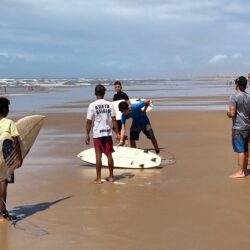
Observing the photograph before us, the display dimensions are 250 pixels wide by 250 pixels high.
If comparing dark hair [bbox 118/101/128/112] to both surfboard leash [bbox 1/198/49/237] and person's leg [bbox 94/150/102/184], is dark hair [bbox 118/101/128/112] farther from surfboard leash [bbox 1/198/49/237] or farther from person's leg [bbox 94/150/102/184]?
surfboard leash [bbox 1/198/49/237]

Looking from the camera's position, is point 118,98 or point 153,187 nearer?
point 153,187

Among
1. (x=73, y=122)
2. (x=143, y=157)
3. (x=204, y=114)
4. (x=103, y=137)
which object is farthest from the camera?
(x=204, y=114)

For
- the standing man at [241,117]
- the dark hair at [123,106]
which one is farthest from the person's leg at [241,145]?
the dark hair at [123,106]

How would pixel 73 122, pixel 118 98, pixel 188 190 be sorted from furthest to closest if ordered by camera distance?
1. pixel 73 122
2. pixel 118 98
3. pixel 188 190

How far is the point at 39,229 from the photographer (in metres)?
5.47

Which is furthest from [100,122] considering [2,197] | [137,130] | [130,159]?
[137,130]

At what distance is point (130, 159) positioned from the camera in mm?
9141

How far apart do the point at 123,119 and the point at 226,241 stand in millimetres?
5068

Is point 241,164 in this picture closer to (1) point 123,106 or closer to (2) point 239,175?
(2) point 239,175

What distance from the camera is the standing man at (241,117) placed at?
788 centimetres

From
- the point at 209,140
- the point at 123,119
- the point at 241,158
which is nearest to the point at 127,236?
the point at 241,158

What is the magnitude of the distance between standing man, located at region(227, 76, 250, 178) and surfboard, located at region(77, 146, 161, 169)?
1586 mm

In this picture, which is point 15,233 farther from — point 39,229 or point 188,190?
point 188,190

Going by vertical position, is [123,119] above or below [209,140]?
above
